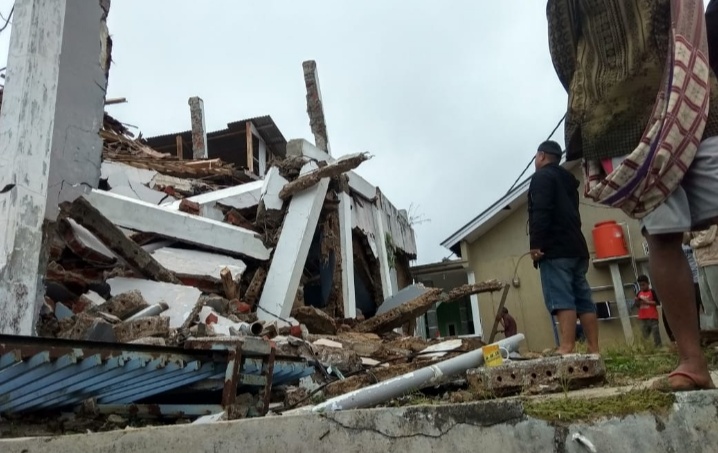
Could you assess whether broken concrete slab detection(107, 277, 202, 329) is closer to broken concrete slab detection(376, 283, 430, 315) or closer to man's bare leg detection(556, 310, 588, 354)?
man's bare leg detection(556, 310, 588, 354)

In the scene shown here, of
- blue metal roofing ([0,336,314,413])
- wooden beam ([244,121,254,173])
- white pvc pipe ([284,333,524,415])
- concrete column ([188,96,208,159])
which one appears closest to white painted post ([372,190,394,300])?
blue metal roofing ([0,336,314,413])

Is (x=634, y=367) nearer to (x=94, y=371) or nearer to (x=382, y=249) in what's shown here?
(x=94, y=371)

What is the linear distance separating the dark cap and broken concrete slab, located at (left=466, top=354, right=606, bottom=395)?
95.9 inches

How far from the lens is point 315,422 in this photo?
1812 mm

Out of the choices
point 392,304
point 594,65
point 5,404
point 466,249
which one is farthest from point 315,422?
point 466,249

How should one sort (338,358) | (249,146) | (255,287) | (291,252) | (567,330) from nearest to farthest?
(567,330) → (338,358) → (255,287) → (291,252) → (249,146)

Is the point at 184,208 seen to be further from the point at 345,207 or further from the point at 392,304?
the point at 392,304

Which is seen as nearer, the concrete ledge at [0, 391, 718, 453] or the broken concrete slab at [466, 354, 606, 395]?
→ the concrete ledge at [0, 391, 718, 453]

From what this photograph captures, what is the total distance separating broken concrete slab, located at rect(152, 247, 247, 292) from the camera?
23.0 ft

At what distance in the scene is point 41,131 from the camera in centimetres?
523

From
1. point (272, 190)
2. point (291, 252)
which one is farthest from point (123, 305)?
point (272, 190)

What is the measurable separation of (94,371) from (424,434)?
2185 mm

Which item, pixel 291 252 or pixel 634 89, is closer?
pixel 634 89

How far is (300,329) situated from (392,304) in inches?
113
